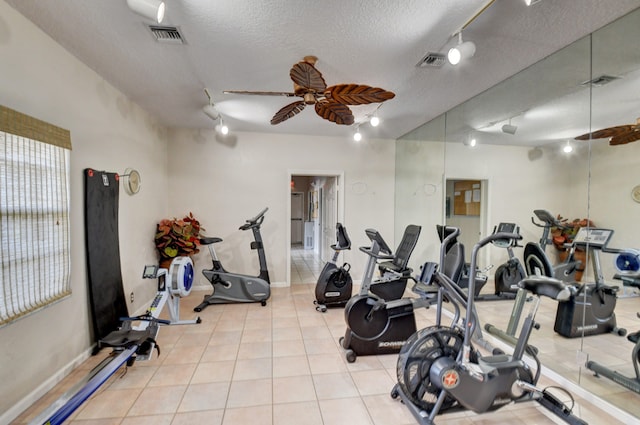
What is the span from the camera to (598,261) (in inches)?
89.2

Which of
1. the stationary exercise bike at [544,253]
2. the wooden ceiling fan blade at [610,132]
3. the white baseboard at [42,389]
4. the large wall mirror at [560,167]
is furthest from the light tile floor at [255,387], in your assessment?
the wooden ceiling fan blade at [610,132]

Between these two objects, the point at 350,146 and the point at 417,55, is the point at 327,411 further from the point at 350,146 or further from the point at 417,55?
the point at 350,146

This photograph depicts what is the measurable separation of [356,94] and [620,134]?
197 cm

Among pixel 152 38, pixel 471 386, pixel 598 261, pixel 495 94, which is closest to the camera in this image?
pixel 471 386

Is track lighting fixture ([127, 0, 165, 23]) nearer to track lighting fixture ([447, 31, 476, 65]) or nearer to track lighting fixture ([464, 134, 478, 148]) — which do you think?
track lighting fixture ([447, 31, 476, 65])

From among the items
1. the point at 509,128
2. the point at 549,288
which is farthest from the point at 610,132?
the point at 549,288

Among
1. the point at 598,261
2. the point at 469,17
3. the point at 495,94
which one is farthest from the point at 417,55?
the point at 598,261

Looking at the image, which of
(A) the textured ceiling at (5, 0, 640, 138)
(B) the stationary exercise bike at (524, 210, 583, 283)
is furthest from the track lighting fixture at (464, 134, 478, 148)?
(B) the stationary exercise bike at (524, 210, 583, 283)

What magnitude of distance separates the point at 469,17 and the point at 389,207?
3.67 meters

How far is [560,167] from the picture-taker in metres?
2.48

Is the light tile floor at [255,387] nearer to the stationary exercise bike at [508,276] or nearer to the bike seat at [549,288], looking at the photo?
the bike seat at [549,288]

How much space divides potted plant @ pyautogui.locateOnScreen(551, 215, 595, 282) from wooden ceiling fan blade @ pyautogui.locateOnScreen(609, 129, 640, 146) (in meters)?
0.61

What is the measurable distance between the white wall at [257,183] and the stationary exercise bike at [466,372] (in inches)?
130

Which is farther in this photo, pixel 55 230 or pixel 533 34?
pixel 55 230
